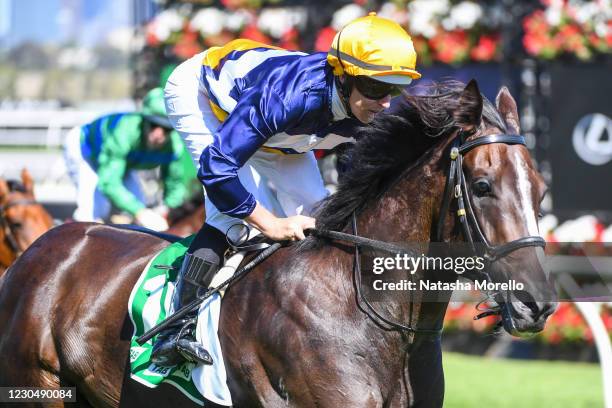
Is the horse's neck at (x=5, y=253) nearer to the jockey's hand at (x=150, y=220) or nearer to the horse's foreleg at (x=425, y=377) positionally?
the jockey's hand at (x=150, y=220)

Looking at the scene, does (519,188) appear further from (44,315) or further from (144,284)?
(44,315)

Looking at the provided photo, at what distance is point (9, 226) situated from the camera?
6812mm

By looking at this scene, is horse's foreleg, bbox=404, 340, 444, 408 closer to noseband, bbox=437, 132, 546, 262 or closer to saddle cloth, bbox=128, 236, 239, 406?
noseband, bbox=437, 132, 546, 262

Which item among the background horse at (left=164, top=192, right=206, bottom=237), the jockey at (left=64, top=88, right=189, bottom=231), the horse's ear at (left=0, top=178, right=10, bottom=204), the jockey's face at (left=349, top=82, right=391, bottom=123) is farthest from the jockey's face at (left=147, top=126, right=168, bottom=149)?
the jockey's face at (left=349, top=82, right=391, bottom=123)

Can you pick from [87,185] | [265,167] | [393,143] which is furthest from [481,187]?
[87,185]

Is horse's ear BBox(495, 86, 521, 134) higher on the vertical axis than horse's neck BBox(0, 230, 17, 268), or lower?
higher

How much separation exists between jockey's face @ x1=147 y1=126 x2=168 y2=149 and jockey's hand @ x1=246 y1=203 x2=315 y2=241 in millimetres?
4009

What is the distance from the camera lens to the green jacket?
24.5 feet

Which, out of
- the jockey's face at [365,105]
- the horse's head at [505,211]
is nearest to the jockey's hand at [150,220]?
the jockey's face at [365,105]

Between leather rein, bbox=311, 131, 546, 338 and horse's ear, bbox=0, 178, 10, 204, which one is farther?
horse's ear, bbox=0, 178, 10, 204

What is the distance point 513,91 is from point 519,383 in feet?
8.72

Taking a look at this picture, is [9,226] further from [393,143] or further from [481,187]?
[481,187]

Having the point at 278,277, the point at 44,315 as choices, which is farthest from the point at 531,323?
the point at 44,315

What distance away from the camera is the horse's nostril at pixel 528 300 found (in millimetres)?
3074
